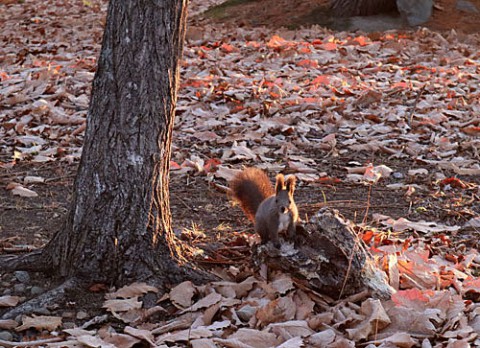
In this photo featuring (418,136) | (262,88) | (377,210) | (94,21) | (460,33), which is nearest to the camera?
→ (377,210)

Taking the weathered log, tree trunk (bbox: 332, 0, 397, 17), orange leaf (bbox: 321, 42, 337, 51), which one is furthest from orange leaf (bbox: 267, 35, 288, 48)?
the weathered log

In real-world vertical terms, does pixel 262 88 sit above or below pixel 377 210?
above

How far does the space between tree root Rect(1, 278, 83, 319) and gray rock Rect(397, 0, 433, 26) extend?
351 inches

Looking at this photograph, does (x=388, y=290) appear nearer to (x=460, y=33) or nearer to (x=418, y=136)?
(x=418, y=136)

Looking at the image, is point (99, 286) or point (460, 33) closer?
point (99, 286)

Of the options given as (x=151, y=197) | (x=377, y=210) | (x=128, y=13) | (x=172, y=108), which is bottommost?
(x=377, y=210)

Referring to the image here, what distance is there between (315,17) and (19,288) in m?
8.95

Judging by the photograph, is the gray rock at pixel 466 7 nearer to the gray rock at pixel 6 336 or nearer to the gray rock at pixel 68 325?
the gray rock at pixel 68 325

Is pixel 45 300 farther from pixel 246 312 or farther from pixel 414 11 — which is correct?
pixel 414 11

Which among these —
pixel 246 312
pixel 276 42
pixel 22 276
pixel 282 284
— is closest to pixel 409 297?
pixel 282 284

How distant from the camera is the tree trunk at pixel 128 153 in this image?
11.2ft

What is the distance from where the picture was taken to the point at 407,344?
3.00 m

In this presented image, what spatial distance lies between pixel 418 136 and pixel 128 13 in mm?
3849

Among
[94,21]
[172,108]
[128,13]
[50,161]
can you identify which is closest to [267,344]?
[172,108]
